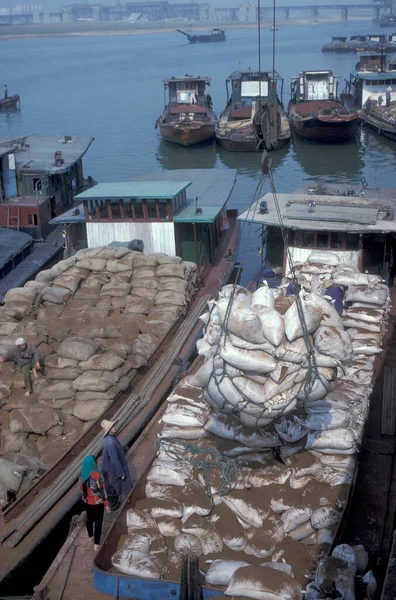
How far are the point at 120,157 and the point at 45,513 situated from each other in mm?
33661

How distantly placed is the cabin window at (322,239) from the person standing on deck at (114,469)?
24.8 ft

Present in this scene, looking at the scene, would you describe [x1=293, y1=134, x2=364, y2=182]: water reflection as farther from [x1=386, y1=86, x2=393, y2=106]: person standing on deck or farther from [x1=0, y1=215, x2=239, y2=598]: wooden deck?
[x1=0, y1=215, x2=239, y2=598]: wooden deck

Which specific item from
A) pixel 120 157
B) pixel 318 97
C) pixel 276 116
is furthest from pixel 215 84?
pixel 276 116

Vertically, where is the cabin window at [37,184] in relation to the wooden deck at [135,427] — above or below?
above

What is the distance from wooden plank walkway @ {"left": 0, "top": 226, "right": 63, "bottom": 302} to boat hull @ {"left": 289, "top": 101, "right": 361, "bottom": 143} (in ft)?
72.7

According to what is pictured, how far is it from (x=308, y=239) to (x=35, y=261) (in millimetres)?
7198

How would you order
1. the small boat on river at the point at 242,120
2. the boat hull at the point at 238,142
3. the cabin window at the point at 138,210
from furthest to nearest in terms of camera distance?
the small boat on river at the point at 242,120, the boat hull at the point at 238,142, the cabin window at the point at 138,210

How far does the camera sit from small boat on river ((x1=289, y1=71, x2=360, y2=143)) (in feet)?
122

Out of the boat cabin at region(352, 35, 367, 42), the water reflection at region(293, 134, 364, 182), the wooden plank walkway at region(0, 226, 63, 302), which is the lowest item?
the water reflection at region(293, 134, 364, 182)

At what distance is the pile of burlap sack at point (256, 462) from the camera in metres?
6.51

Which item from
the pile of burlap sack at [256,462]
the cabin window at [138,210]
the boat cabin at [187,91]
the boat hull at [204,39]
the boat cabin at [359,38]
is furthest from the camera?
the boat hull at [204,39]

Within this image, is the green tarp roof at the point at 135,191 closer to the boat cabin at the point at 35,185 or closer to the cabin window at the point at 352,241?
the boat cabin at the point at 35,185

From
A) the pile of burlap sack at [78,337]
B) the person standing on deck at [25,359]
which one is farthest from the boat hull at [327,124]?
the person standing on deck at [25,359]

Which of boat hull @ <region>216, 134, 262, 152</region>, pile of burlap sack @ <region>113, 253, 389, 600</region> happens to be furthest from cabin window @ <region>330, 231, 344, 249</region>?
boat hull @ <region>216, 134, 262, 152</region>
